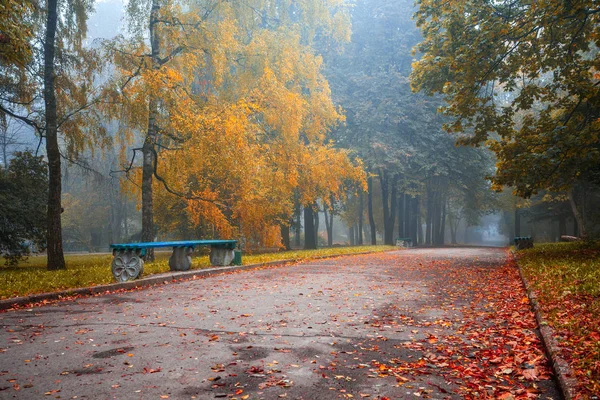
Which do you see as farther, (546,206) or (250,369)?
(546,206)

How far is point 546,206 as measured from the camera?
3591 cm

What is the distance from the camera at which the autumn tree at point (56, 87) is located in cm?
1532

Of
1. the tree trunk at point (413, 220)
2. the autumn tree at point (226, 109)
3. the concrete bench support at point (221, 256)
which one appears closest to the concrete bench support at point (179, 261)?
the concrete bench support at point (221, 256)

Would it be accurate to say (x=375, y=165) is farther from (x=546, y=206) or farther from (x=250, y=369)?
(x=250, y=369)

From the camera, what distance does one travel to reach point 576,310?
6363mm

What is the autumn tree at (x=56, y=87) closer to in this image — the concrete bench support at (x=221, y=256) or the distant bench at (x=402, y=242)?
the concrete bench support at (x=221, y=256)

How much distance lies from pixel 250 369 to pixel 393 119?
30.9 meters

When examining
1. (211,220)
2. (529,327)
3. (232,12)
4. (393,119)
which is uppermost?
(232,12)

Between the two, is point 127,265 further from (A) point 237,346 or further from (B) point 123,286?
(A) point 237,346

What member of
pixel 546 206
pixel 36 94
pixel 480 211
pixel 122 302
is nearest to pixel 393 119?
pixel 546 206

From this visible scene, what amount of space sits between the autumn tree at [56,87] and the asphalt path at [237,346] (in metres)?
7.74

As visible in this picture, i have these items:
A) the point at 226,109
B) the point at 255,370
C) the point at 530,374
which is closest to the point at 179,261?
the point at 226,109

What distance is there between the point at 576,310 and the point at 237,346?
460 centimetres

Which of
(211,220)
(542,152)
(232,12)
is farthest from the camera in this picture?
(232,12)
